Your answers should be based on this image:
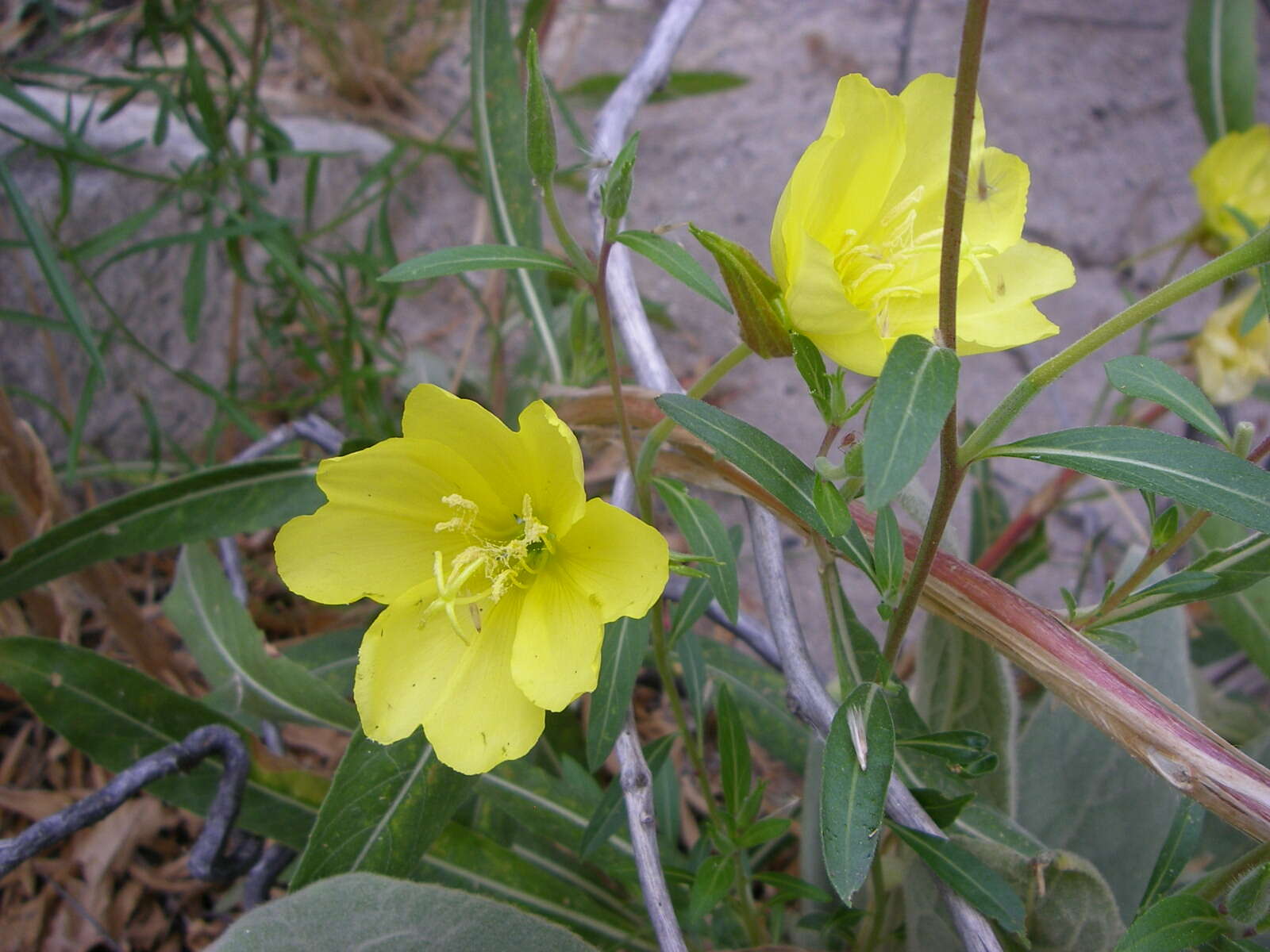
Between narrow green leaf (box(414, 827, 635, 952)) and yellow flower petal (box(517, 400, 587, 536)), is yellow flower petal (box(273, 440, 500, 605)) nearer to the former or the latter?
yellow flower petal (box(517, 400, 587, 536))

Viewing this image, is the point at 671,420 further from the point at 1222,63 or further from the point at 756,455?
the point at 1222,63

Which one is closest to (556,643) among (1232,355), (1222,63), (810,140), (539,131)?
(539,131)

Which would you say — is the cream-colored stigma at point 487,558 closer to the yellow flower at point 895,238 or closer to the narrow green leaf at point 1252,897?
the yellow flower at point 895,238

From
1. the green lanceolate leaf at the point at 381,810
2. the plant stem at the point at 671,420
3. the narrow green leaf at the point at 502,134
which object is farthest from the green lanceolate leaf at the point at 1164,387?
the narrow green leaf at the point at 502,134

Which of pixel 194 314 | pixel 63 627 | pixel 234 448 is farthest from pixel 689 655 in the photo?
pixel 234 448

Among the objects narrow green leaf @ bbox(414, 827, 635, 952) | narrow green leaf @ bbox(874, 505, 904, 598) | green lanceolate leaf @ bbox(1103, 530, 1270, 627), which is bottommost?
narrow green leaf @ bbox(414, 827, 635, 952)

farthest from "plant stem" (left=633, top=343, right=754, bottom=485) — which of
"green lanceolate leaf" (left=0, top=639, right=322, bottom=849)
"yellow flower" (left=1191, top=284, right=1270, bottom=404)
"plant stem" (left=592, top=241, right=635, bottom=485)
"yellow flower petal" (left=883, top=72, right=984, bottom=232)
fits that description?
"yellow flower" (left=1191, top=284, right=1270, bottom=404)

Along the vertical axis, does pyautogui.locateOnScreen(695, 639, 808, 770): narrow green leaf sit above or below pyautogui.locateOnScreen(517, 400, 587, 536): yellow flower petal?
below
